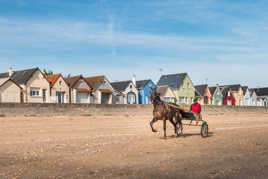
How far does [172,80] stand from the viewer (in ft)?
258

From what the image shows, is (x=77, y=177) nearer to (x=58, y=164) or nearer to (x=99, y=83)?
(x=58, y=164)

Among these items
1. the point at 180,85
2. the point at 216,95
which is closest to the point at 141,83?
the point at 180,85

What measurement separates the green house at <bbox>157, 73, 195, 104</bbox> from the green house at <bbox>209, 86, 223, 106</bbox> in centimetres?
1016

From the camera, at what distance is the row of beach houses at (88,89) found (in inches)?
1873

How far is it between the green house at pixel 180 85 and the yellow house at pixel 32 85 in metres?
34.5

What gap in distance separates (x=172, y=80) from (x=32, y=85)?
38.8 metres

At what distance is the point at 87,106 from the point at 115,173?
28.8 m

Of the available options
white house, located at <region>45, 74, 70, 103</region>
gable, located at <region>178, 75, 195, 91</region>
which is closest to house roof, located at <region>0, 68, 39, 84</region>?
white house, located at <region>45, 74, 70, 103</region>

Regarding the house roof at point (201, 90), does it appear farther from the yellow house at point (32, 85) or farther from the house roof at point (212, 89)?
the yellow house at point (32, 85)

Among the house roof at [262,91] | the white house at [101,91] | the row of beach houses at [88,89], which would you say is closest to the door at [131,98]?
the row of beach houses at [88,89]

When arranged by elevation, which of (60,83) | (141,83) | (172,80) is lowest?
(60,83)

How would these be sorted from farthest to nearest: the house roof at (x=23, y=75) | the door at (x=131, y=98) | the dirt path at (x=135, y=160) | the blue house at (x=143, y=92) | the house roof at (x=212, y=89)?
the house roof at (x=212, y=89) < the blue house at (x=143, y=92) < the door at (x=131, y=98) < the house roof at (x=23, y=75) < the dirt path at (x=135, y=160)

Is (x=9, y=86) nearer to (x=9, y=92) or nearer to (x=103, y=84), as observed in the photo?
(x=9, y=92)

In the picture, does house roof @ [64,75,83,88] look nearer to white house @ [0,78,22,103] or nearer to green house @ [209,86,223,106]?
white house @ [0,78,22,103]
